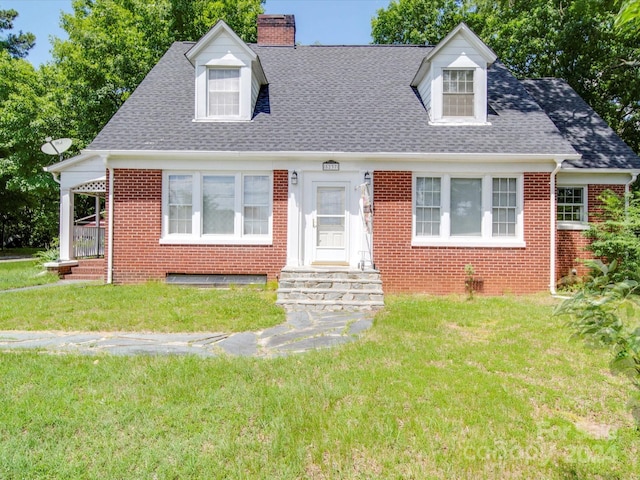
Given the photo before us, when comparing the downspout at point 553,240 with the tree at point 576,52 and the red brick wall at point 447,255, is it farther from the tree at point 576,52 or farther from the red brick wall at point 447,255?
the tree at point 576,52

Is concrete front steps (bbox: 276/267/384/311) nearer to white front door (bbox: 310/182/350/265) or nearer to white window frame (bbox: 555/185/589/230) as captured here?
white front door (bbox: 310/182/350/265)

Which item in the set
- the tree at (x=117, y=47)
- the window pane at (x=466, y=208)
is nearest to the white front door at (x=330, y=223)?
the window pane at (x=466, y=208)

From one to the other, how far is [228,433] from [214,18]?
22030 mm

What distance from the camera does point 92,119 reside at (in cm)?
→ 1898

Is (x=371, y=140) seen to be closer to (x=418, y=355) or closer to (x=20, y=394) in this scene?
(x=418, y=355)

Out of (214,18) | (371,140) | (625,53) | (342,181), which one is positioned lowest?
(342,181)

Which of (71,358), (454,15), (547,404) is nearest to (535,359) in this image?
(547,404)

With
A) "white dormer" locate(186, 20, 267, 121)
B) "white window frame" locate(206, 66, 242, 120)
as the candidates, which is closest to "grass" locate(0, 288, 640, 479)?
"white window frame" locate(206, 66, 242, 120)

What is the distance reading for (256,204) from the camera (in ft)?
33.3

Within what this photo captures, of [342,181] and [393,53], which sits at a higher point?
[393,53]

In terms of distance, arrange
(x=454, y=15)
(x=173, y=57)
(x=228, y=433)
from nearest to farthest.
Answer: (x=228, y=433)
(x=173, y=57)
(x=454, y=15)

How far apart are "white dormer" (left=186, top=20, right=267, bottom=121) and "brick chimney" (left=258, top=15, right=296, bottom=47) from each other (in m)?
4.14

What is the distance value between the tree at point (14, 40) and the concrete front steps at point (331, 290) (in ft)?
106

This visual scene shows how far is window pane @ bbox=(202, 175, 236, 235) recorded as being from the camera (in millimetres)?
10133
